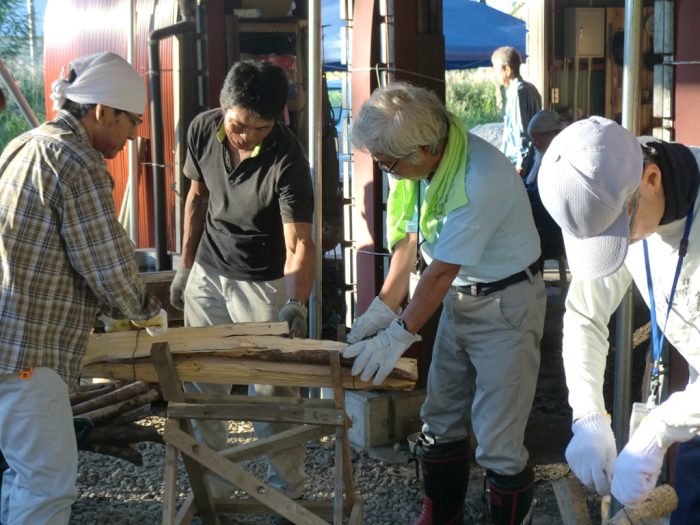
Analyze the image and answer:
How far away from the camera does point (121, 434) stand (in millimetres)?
5020

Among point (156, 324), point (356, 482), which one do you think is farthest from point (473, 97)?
point (156, 324)

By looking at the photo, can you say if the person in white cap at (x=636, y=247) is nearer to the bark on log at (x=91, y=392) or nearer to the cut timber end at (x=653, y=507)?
A: the cut timber end at (x=653, y=507)

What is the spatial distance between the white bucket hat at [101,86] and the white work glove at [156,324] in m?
0.75

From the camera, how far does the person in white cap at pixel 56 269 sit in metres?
3.05

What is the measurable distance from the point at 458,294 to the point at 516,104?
544 centimetres

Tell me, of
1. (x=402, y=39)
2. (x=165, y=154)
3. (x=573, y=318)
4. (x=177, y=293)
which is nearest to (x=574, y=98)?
(x=165, y=154)

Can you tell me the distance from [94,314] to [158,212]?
182 inches

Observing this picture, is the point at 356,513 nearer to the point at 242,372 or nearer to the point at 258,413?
the point at 258,413

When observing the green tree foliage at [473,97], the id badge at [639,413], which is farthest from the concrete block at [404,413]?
the green tree foliage at [473,97]

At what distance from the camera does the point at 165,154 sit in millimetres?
8383

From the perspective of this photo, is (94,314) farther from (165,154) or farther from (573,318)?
(165,154)

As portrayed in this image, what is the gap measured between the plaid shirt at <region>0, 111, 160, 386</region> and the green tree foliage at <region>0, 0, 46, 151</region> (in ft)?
46.1

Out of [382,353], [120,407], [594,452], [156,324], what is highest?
[156,324]

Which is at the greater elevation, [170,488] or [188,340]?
[188,340]
